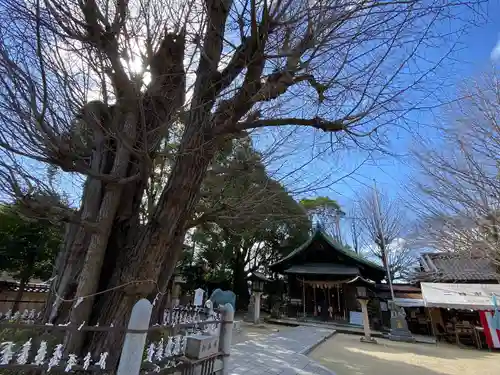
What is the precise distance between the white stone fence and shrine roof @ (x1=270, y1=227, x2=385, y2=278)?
46.8 feet

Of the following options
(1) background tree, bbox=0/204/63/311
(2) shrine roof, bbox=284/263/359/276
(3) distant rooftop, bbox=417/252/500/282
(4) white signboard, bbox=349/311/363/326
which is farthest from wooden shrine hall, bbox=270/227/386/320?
(1) background tree, bbox=0/204/63/311

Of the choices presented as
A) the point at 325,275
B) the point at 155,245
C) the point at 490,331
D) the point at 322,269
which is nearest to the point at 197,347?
the point at 155,245

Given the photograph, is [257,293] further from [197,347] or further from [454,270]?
[197,347]

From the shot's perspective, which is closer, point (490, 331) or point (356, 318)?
point (490, 331)

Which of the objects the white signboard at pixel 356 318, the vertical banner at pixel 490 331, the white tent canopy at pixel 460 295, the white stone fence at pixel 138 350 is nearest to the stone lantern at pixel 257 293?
the white signboard at pixel 356 318

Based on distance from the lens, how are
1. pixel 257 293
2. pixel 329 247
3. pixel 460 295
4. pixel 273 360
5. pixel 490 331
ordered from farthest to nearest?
pixel 329 247 → pixel 257 293 → pixel 460 295 → pixel 490 331 → pixel 273 360

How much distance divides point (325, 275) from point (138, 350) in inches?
620

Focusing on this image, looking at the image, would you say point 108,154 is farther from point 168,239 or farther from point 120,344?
point 120,344

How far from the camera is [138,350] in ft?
7.39

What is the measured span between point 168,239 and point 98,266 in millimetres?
1024

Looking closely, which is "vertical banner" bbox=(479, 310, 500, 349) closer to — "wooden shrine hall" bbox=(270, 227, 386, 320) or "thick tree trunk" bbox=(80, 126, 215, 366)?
"wooden shrine hall" bbox=(270, 227, 386, 320)

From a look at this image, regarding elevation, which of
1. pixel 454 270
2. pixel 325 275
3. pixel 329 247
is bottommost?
pixel 325 275

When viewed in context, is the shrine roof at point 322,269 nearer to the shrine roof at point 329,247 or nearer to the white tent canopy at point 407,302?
the shrine roof at point 329,247

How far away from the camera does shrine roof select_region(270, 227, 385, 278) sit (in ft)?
55.8
